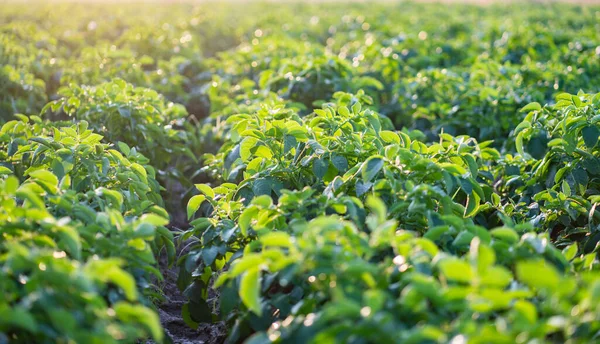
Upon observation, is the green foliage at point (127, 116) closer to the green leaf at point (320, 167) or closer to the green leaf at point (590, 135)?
the green leaf at point (320, 167)

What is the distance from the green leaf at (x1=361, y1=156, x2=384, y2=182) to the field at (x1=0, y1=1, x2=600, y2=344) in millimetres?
11

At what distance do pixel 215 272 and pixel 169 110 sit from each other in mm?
2199

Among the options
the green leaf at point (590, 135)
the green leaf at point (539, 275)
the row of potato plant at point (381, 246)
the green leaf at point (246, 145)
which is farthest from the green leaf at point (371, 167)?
the green leaf at point (590, 135)

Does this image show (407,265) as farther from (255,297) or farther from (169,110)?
(169,110)

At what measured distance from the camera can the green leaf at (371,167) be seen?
2631mm

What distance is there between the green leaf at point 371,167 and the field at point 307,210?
0.04ft

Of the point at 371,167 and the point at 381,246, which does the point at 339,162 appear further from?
the point at 381,246

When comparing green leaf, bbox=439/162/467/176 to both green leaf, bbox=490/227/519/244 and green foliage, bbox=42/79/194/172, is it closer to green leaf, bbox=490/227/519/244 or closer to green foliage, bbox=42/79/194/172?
green leaf, bbox=490/227/519/244

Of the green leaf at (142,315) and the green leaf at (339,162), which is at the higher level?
the green leaf at (142,315)

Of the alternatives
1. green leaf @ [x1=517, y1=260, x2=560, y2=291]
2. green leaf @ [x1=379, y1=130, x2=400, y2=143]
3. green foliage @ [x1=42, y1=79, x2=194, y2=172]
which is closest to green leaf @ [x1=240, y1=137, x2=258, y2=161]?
green leaf @ [x1=379, y1=130, x2=400, y2=143]

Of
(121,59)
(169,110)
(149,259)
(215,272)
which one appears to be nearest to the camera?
(149,259)

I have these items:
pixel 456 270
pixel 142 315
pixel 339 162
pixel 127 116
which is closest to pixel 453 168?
pixel 339 162

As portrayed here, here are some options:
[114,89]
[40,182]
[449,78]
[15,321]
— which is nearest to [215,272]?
[40,182]

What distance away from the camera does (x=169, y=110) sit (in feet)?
15.9
